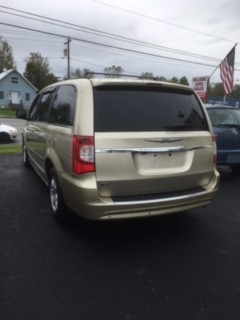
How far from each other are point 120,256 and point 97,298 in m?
0.80

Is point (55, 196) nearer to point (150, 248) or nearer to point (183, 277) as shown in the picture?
point (150, 248)

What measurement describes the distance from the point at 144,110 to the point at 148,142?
1.33 ft

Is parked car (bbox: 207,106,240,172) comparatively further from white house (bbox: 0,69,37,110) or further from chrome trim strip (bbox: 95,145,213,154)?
white house (bbox: 0,69,37,110)

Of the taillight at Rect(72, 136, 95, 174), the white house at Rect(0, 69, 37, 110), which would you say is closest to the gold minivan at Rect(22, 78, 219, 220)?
the taillight at Rect(72, 136, 95, 174)

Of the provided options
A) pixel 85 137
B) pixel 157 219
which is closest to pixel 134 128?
pixel 85 137

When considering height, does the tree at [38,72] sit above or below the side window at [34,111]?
above

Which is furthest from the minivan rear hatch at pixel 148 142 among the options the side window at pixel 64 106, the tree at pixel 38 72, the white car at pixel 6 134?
the tree at pixel 38 72

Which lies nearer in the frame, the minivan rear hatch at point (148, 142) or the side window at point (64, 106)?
the minivan rear hatch at point (148, 142)

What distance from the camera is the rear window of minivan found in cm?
359

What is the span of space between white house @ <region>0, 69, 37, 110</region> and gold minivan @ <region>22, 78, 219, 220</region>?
51.0 m

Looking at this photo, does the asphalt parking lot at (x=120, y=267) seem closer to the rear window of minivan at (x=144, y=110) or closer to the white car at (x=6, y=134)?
the rear window of minivan at (x=144, y=110)

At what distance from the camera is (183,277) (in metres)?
3.26

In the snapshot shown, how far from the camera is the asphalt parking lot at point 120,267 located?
277 cm

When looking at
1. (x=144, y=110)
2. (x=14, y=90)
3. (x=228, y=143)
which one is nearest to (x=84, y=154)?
(x=144, y=110)
